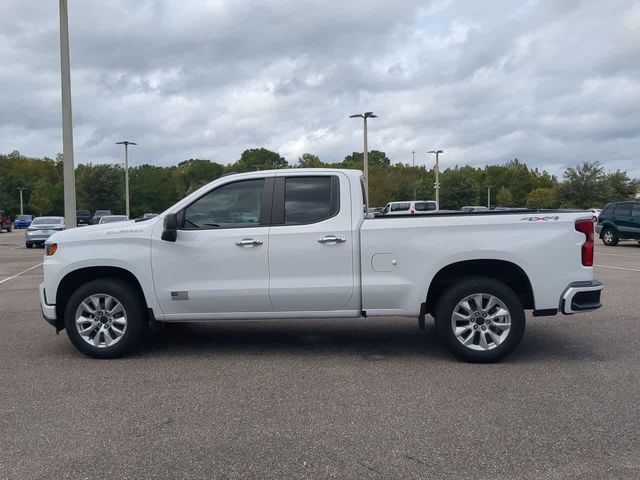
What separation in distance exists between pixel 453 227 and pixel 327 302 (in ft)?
4.84

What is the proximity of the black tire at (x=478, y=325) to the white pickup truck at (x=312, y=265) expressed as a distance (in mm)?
11

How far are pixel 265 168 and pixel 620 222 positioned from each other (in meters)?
54.7

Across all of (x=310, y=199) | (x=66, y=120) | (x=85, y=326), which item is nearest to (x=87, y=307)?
(x=85, y=326)

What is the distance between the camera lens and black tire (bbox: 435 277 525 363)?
635 cm

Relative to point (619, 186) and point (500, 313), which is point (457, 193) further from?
point (500, 313)

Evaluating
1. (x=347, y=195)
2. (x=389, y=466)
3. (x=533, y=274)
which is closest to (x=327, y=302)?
(x=347, y=195)

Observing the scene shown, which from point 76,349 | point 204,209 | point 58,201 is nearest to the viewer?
point 204,209

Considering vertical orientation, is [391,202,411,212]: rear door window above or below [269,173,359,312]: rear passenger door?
above

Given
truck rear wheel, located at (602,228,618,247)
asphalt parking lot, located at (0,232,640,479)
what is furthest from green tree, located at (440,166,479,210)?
asphalt parking lot, located at (0,232,640,479)

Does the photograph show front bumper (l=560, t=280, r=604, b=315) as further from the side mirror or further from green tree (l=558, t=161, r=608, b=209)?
green tree (l=558, t=161, r=608, b=209)

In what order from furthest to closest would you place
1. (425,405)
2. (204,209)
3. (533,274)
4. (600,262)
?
(600,262)
(204,209)
(533,274)
(425,405)

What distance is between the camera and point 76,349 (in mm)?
7340

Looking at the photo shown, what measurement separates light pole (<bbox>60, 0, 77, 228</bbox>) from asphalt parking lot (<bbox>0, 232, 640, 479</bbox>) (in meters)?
7.23

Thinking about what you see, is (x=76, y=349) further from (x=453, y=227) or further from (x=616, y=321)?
(x=616, y=321)
